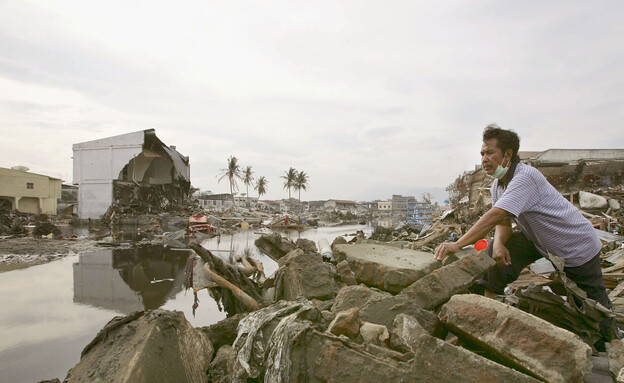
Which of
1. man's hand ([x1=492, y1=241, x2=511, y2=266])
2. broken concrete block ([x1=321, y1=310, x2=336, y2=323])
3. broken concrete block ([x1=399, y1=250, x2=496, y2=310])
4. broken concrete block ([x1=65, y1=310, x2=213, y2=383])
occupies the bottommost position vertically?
broken concrete block ([x1=65, y1=310, x2=213, y2=383])

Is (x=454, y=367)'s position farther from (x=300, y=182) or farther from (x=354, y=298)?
(x=300, y=182)

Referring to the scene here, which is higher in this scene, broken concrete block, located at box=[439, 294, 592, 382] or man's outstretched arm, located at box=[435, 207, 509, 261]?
man's outstretched arm, located at box=[435, 207, 509, 261]

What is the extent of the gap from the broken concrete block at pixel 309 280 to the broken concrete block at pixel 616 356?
2171mm

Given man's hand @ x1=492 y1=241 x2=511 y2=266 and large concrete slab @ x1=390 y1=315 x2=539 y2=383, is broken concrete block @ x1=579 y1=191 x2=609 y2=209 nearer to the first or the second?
man's hand @ x1=492 y1=241 x2=511 y2=266

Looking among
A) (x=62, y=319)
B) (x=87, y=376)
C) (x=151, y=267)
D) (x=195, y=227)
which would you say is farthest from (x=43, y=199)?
(x=87, y=376)

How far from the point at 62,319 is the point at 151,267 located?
4.03 metres

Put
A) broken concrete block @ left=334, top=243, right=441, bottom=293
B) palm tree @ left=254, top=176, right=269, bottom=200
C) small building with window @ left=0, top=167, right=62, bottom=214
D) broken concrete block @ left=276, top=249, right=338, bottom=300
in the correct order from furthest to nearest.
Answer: palm tree @ left=254, top=176, right=269, bottom=200 → small building with window @ left=0, top=167, right=62, bottom=214 → broken concrete block @ left=276, top=249, right=338, bottom=300 → broken concrete block @ left=334, top=243, right=441, bottom=293

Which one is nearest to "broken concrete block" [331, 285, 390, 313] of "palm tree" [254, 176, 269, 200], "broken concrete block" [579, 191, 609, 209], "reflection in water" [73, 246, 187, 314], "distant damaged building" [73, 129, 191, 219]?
"reflection in water" [73, 246, 187, 314]

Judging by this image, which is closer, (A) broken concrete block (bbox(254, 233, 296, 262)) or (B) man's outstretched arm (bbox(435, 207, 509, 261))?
(B) man's outstretched arm (bbox(435, 207, 509, 261))

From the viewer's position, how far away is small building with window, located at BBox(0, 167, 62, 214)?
93.8ft

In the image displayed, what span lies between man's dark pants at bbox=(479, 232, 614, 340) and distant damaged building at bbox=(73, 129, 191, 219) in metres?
27.0

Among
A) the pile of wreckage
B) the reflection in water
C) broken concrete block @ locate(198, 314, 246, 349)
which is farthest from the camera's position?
the reflection in water

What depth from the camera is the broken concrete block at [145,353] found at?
198 cm

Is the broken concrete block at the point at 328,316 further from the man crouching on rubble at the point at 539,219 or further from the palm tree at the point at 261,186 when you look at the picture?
the palm tree at the point at 261,186
